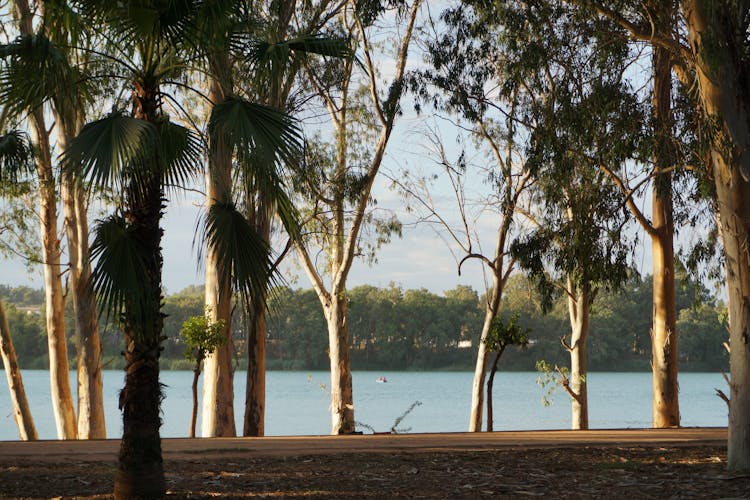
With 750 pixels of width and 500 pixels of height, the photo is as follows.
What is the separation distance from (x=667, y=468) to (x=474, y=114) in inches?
348

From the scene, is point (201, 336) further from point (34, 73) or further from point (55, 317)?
point (34, 73)

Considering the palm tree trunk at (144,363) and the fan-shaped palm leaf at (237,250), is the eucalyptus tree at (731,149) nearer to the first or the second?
the fan-shaped palm leaf at (237,250)

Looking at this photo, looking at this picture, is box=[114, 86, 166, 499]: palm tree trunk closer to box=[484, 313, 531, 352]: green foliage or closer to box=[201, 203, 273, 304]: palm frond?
box=[201, 203, 273, 304]: palm frond

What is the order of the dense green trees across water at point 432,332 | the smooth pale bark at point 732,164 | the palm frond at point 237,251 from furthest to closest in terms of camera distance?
the dense green trees across water at point 432,332, the smooth pale bark at point 732,164, the palm frond at point 237,251

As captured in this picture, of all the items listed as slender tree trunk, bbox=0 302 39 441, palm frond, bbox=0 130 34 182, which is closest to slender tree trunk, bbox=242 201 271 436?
slender tree trunk, bbox=0 302 39 441

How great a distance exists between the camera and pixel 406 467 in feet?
26.4

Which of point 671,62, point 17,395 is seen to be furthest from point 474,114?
point 17,395

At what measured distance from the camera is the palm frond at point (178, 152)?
20.3 feet

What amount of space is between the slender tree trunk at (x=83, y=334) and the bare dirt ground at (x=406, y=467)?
261 inches

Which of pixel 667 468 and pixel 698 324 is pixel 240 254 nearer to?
pixel 667 468

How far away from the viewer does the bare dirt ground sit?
6832 millimetres

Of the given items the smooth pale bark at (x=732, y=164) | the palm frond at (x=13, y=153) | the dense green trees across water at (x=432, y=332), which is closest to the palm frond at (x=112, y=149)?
the palm frond at (x=13, y=153)

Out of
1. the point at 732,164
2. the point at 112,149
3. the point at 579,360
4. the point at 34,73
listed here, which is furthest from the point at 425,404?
the point at 112,149

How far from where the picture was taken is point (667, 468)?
803 cm
